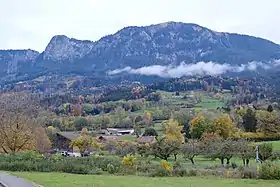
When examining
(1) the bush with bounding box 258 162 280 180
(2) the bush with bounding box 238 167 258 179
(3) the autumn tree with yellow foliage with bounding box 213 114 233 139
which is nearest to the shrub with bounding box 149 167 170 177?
(2) the bush with bounding box 238 167 258 179

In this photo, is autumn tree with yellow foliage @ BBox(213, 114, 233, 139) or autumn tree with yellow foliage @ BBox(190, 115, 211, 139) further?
autumn tree with yellow foliage @ BBox(190, 115, 211, 139)

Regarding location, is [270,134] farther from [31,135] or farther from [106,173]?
[106,173]

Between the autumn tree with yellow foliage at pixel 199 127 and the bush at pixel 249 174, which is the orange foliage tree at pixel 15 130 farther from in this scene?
the autumn tree with yellow foliage at pixel 199 127

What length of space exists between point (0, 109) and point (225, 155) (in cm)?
3049

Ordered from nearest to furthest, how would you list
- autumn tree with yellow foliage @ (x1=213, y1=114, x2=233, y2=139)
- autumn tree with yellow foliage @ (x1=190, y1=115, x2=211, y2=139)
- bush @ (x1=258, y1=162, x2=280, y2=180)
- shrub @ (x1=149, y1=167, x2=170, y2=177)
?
bush @ (x1=258, y1=162, x2=280, y2=180) → shrub @ (x1=149, y1=167, x2=170, y2=177) → autumn tree with yellow foliage @ (x1=213, y1=114, x2=233, y2=139) → autumn tree with yellow foliage @ (x1=190, y1=115, x2=211, y2=139)

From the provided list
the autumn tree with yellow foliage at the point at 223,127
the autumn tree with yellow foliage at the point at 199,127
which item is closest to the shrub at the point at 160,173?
the autumn tree with yellow foliage at the point at 223,127

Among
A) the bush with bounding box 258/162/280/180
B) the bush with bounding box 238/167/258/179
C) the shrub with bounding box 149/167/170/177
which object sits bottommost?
the shrub with bounding box 149/167/170/177

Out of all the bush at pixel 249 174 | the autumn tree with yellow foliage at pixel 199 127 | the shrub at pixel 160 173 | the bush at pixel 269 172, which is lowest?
the autumn tree with yellow foliage at pixel 199 127

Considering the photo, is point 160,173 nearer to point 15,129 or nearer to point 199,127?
point 15,129

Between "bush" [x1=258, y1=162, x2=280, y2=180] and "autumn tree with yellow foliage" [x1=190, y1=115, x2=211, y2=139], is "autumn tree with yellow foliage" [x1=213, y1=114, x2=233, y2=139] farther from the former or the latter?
"bush" [x1=258, y1=162, x2=280, y2=180]

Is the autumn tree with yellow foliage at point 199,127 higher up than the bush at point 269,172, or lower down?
lower down

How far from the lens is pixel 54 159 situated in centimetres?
4088

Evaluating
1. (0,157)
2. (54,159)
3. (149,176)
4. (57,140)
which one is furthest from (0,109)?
(57,140)

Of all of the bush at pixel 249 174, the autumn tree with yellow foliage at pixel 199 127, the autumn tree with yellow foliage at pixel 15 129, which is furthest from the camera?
the autumn tree with yellow foliage at pixel 199 127
